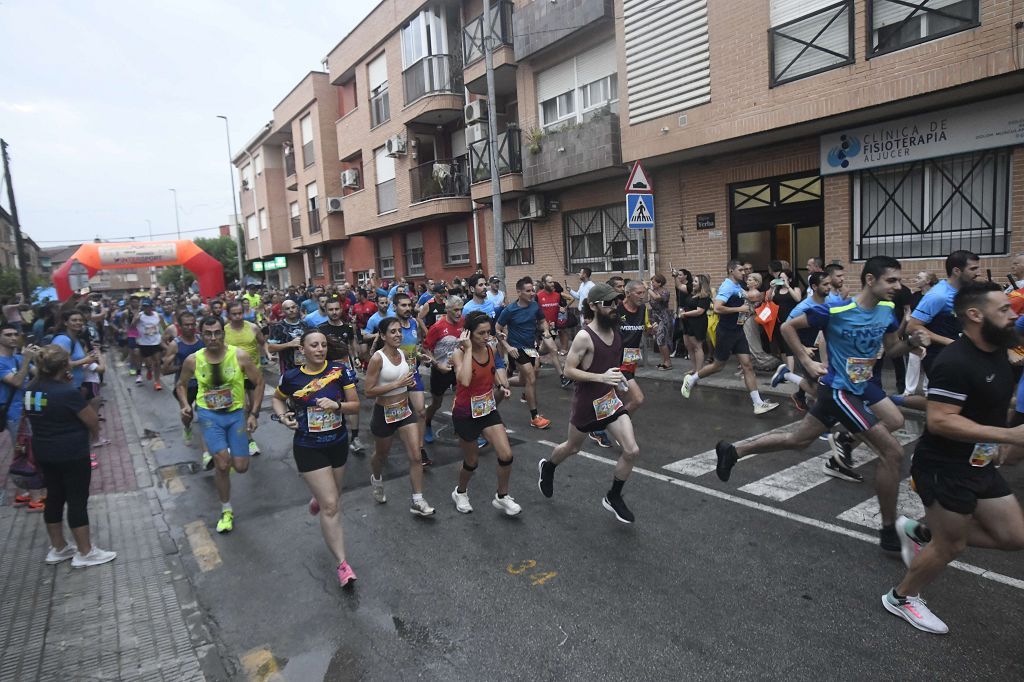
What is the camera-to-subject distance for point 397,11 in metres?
21.6

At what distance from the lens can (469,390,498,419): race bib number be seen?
17.8 ft

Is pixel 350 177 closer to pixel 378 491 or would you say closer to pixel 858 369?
pixel 378 491

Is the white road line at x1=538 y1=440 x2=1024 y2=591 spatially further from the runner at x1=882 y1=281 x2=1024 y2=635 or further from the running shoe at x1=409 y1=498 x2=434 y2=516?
the running shoe at x1=409 y1=498 x2=434 y2=516

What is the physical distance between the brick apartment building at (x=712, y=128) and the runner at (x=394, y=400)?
856cm

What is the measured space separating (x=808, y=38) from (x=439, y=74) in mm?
12292

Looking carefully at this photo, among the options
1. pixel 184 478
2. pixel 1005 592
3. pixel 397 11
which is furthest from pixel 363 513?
pixel 397 11

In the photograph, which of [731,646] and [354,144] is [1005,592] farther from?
[354,144]

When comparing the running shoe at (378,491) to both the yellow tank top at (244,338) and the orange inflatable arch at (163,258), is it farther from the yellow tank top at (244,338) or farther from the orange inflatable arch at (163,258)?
the orange inflatable arch at (163,258)

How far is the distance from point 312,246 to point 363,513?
95.5ft

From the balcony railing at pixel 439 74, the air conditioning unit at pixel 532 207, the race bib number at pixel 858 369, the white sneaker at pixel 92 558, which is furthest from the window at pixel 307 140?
the race bib number at pixel 858 369

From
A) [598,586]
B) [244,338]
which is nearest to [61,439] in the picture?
[244,338]

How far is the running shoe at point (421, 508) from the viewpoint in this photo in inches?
216

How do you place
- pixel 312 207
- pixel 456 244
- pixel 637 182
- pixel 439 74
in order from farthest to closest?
pixel 312 207, pixel 456 244, pixel 439 74, pixel 637 182

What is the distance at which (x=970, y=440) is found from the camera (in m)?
3.13
